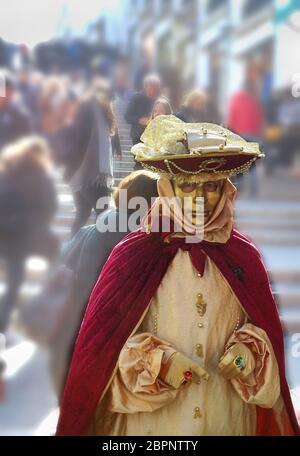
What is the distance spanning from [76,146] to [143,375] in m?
0.99

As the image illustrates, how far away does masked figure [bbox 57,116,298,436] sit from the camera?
5.96ft

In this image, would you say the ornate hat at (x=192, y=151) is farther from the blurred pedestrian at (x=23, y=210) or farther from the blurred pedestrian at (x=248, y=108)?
the blurred pedestrian at (x=23, y=210)

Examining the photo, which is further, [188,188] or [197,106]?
[197,106]

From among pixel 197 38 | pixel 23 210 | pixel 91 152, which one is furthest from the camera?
pixel 23 210

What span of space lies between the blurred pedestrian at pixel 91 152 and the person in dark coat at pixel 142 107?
7 centimetres

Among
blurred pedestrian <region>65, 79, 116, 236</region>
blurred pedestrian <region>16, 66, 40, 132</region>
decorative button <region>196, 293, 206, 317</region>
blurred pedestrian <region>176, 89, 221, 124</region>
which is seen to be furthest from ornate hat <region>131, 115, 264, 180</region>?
blurred pedestrian <region>16, 66, 40, 132</region>

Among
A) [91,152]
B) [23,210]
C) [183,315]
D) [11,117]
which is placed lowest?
[183,315]

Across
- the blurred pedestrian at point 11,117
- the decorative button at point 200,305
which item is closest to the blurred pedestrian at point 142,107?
the blurred pedestrian at point 11,117

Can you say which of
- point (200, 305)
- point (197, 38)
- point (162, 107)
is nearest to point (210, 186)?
point (200, 305)

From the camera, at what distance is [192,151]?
179 centimetres

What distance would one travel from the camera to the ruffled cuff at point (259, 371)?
6.03 feet
